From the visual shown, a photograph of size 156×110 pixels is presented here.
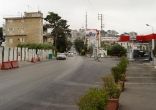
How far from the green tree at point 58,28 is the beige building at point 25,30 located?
10094 millimetres

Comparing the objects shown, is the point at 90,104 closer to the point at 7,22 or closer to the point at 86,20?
the point at 7,22

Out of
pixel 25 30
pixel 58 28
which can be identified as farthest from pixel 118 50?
pixel 25 30

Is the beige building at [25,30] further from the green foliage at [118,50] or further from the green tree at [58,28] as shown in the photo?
the green foliage at [118,50]

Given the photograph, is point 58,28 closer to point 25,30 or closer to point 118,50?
point 25,30

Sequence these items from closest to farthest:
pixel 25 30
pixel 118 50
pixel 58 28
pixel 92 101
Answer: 1. pixel 92 101
2. pixel 25 30
3. pixel 118 50
4. pixel 58 28

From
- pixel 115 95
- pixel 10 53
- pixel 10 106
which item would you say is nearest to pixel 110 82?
pixel 115 95

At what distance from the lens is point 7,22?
85.4 m

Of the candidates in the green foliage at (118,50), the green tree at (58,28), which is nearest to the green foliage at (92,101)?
the green foliage at (118,50)

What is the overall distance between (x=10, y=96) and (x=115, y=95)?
4982 millimetres

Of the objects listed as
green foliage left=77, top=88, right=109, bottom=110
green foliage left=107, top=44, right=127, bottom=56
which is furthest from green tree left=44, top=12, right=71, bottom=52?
green foliage left=77, top=88, right=109, bottom=110

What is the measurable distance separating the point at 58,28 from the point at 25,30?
15.8 m

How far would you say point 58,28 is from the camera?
96.1 metres

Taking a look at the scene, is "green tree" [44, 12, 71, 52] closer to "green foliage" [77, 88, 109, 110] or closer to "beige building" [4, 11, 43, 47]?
"beige building" [4, 11, 43, 47]

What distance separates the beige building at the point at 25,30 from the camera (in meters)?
82.2
